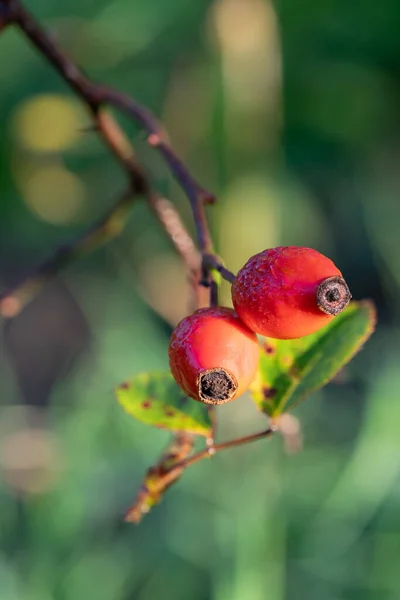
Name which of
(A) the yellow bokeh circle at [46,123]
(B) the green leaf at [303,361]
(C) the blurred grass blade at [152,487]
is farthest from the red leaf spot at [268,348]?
(A) the yellow bokeh circle at [46,123]

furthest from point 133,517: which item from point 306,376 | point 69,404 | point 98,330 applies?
point 98,330

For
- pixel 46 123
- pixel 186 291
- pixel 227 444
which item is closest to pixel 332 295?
pixel 227 444

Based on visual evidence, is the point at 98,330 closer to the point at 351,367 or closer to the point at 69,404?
the point at 69,404

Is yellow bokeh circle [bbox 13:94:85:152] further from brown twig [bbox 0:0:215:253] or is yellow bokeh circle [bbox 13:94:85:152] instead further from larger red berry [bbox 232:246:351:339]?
larger red berry [bbox 232:246:351:339]

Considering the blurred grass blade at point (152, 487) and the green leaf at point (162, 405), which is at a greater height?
the green leaf at point (162, 405)

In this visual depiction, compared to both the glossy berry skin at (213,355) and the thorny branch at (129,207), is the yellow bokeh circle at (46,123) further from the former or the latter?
the glossy berry skin at (213,355)

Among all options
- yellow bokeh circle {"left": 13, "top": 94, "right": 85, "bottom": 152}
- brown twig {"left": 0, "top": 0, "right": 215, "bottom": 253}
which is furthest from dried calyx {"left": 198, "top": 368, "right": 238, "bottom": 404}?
yellow bokeh circle {"left": 13, "top": 94, "right": 85, "bottom": 152}

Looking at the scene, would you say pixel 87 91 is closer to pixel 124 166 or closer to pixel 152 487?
pixel 124 166

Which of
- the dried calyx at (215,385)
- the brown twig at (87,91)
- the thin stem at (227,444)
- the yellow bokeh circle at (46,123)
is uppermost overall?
the brown twig at (87,91)
